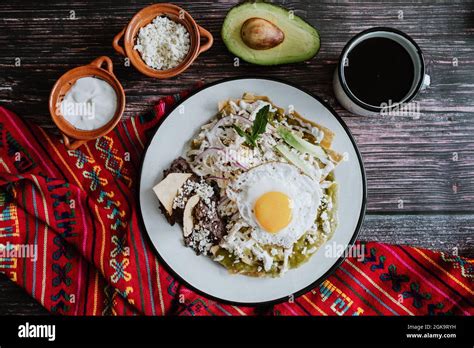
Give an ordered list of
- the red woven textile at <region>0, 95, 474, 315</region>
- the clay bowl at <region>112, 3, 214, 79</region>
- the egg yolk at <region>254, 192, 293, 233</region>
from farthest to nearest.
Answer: the red woven textile at <region>0, 95, 474, 315</region>
the clay bowl at <region>112, 3, 214, 79</region>
the egg yolk at <region>254, 192, 293, 233</region>

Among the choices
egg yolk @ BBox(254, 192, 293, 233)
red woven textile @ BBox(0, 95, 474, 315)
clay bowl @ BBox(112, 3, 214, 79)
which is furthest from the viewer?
red woven textile @ BBox(0, 95, 474, 315)

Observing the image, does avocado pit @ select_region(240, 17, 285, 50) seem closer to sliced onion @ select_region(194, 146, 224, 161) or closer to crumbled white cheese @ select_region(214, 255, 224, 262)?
sliced onion @ select_region(194, 146, 224, 161)

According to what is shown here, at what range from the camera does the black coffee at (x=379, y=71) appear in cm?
252

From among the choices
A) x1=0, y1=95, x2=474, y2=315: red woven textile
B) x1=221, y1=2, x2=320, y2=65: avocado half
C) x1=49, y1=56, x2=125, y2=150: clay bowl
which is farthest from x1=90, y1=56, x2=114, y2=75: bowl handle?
x1=221, y1=2, x2=320, y2=65: avocado half

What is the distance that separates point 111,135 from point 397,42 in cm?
146

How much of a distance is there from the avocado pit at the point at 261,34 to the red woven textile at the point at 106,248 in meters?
0.48

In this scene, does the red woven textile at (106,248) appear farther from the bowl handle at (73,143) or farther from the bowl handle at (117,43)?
the bowl handle at (117,43)

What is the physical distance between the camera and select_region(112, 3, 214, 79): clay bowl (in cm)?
254

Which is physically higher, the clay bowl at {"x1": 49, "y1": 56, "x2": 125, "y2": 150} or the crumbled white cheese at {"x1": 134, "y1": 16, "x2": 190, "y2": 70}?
the crumbled white cheese at {"x1": 134, "y1": 16, "x2": 190, "y2": 70}

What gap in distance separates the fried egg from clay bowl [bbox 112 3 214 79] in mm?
→ 605

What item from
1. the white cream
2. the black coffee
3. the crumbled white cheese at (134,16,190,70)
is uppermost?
the crumbled white cheese at (134,16,190,70)

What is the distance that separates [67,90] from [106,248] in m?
0.78

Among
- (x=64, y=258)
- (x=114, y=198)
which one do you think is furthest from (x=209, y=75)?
(x=64, y=258)

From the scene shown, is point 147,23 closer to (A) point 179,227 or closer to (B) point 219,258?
(A) point 179,227
